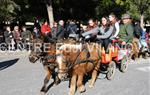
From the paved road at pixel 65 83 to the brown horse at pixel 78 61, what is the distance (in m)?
0.44

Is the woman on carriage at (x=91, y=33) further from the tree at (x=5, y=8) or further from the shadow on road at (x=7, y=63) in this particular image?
the tree at (x=5, y=8)

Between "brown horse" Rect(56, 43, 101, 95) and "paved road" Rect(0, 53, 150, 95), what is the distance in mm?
436

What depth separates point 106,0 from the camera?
4119 centimetres

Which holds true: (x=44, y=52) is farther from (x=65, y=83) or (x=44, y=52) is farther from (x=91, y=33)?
(x=91, y=33)

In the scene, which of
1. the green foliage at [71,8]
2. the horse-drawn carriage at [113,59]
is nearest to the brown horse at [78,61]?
the horse-drawn carriage at [113,59]

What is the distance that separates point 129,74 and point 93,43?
2.67m

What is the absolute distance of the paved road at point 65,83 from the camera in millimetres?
10727

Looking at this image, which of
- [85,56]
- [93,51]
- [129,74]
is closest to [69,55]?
[85,56]

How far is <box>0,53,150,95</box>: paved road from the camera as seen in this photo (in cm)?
1073

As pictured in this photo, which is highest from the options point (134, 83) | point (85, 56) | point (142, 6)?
point (142, 6)

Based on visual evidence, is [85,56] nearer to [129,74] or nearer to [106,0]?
[129,74]

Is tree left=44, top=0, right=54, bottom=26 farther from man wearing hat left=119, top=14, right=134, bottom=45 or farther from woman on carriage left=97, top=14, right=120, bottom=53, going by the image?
woman on carriage left=97, top=14, right=120, bottom=53

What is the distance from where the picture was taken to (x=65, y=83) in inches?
465

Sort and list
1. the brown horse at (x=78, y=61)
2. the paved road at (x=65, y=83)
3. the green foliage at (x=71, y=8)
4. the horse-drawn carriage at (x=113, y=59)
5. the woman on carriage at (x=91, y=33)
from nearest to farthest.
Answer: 1. the brown horse at (x=78, y=61)
2. the paved road at (x=65, y=83)
3. the woman on carriage at (x=91, y=33)
4. the horse-drawn carriage at (x=113, y=59)
5. the green foliage at (x=71, y=8)
